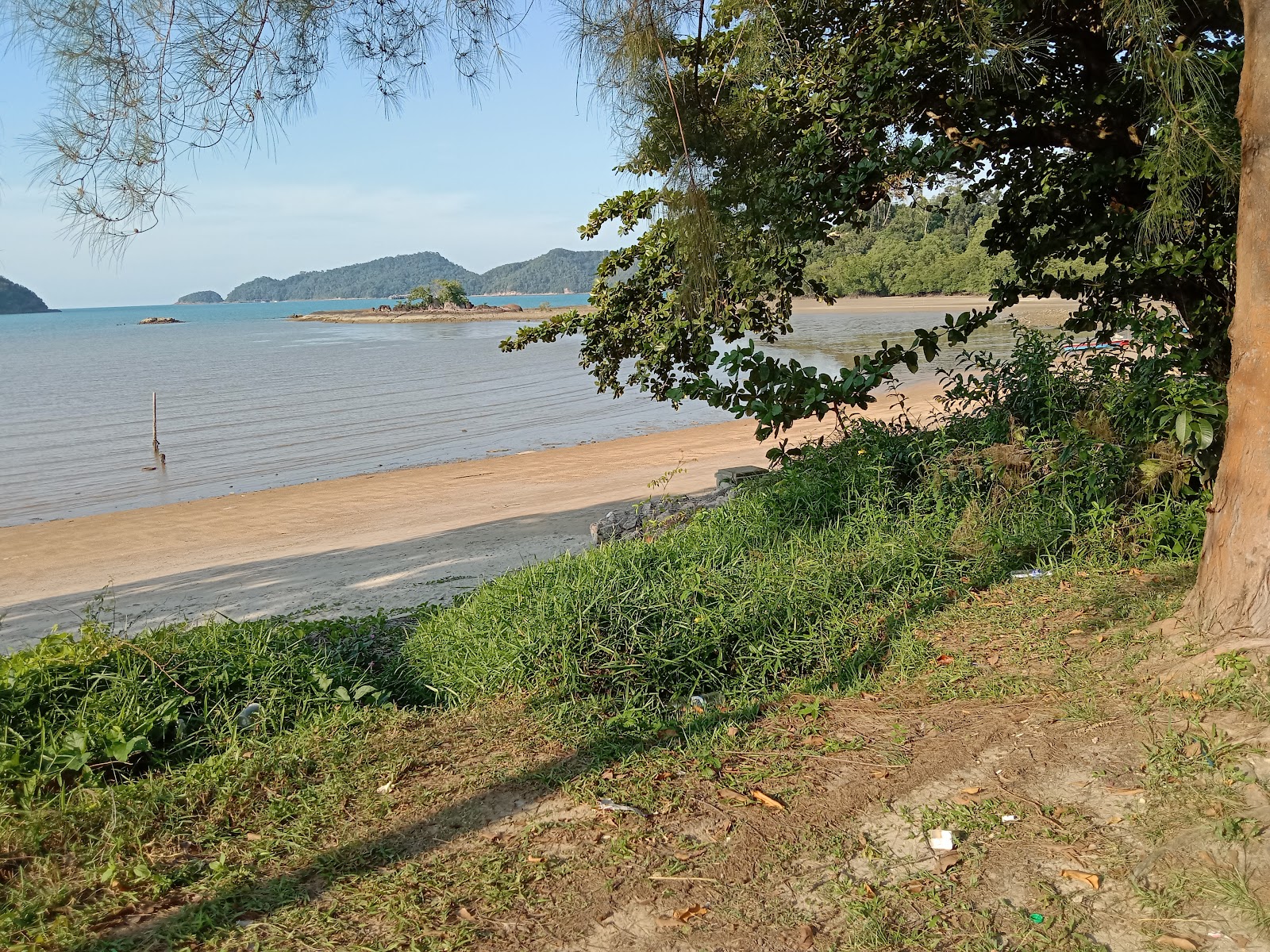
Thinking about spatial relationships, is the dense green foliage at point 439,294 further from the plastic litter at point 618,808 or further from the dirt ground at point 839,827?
the plastic litter at point 618,808

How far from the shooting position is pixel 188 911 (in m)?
2.79

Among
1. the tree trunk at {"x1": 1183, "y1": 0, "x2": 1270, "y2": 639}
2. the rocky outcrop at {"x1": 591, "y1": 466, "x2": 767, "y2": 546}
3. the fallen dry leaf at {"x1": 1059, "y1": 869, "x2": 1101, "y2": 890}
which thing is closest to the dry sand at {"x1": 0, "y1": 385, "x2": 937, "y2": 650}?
the rocky outcrop at {"x1": 591, "y1": 466, "x2": 767, "y2": 546}

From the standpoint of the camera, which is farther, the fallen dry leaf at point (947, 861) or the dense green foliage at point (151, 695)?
the dense green foliage at point (151, 695)

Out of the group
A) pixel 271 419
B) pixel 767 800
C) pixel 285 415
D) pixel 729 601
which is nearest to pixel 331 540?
pixel 729 601

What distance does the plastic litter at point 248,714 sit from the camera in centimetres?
392

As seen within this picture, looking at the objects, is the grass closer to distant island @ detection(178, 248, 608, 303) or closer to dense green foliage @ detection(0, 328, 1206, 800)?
dense green foliage @ detection(0, 328, 1206, 800)

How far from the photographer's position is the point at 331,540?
11.6m

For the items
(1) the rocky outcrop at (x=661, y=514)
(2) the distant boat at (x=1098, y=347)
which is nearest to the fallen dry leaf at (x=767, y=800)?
(1) the rocky outcrop at (x=661, y=514)

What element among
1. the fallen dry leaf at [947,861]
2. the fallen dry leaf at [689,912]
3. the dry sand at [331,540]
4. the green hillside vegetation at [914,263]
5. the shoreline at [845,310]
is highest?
the green hillside vegetation at [914,263]

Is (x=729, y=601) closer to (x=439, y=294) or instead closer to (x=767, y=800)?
(x=767, y=800)

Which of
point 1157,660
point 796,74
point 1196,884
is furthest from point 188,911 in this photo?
point 796,74

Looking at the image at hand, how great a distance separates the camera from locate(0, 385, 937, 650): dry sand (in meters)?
8.45

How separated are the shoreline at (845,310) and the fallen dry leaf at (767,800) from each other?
4166 mm

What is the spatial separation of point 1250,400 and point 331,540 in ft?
32.5
